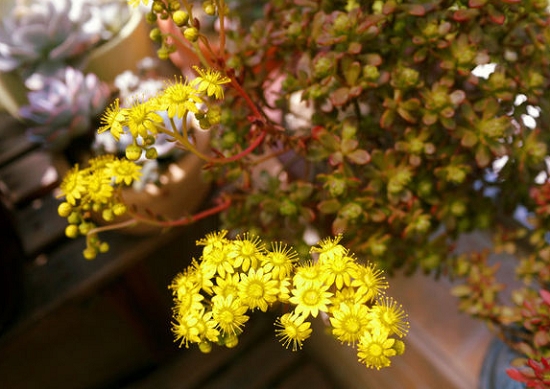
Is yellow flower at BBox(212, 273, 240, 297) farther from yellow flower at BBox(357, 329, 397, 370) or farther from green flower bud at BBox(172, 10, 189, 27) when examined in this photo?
green flower bud at BBox(172, 10, 189, 27)

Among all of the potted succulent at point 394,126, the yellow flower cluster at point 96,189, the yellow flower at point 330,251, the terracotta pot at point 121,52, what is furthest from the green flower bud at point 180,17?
the terracotta pot at point 121,52

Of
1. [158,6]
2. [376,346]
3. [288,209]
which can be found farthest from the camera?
[288,209]

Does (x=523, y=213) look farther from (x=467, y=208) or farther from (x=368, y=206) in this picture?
(x=368, y=206)

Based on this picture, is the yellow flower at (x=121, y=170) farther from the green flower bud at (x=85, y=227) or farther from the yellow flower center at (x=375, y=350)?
the yellow flower center at (x=375, y=350)

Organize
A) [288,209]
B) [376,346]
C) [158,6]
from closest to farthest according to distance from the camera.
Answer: [376,346] < [158,6] < [288,209]

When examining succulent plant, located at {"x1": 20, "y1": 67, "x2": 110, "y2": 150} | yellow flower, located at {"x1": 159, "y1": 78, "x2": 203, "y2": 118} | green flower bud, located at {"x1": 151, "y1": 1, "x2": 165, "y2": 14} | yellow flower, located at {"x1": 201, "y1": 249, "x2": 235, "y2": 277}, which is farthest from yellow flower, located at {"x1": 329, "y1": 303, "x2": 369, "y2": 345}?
succulent plant, located at {"x1": 20, "y1": 67, "x2": 110, "y2": 150}

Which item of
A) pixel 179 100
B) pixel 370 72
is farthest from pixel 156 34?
pixel 370 72

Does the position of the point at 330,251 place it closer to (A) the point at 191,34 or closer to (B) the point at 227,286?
(B) the point at 227,286

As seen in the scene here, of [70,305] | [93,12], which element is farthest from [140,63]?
[70,305]
